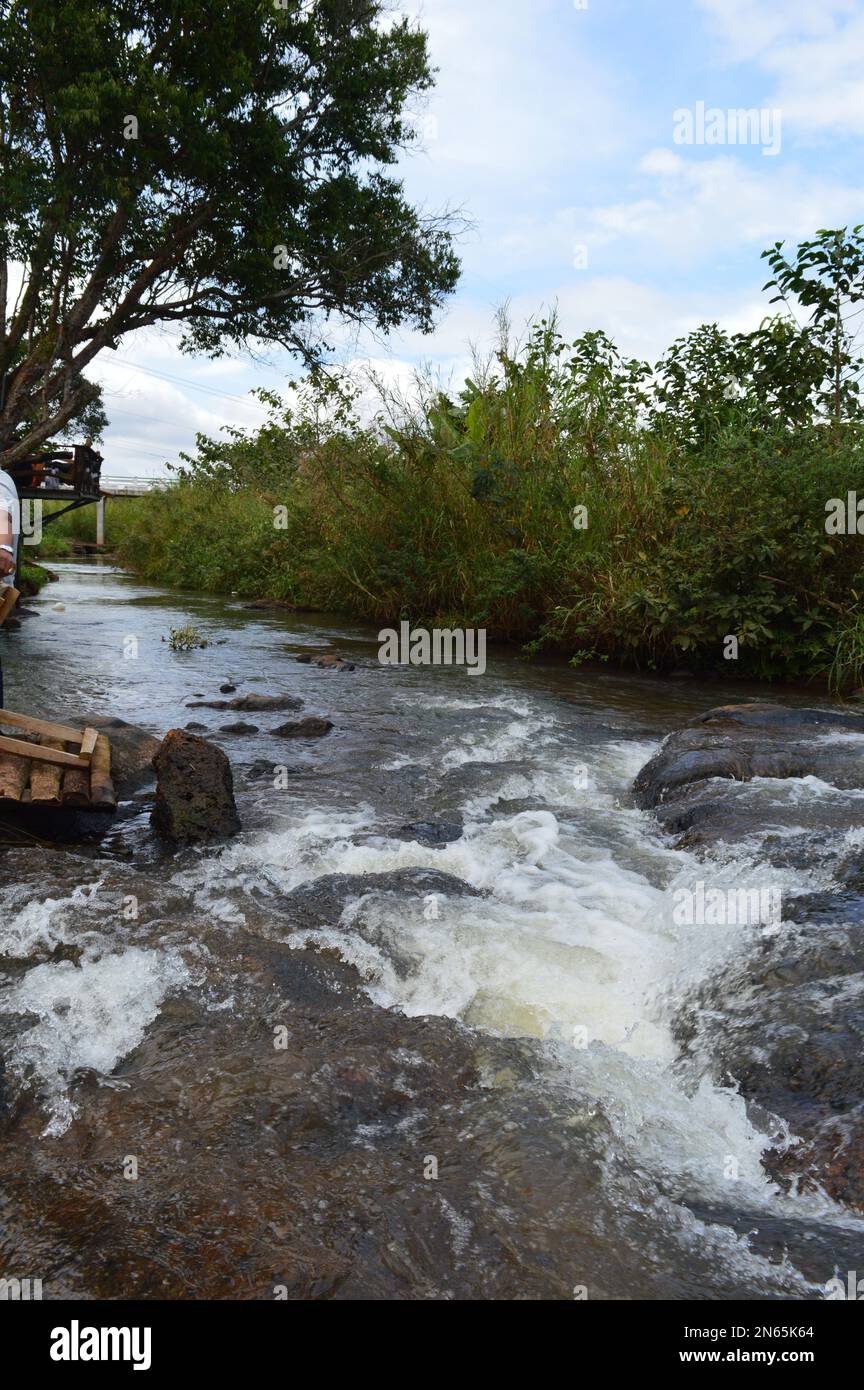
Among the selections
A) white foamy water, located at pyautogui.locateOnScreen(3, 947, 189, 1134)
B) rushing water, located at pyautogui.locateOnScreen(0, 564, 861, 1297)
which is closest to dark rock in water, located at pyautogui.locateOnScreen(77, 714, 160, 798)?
rushing water, located at pyautogui.locateOnScreen(0, 564, 861, 1297)

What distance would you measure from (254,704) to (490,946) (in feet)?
16.8

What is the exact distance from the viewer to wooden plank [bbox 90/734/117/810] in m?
4.56

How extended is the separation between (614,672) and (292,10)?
10185 millimetres

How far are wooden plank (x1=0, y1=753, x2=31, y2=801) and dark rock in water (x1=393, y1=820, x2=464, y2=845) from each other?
73.5 inches

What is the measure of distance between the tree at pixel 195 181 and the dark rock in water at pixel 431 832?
403 inches

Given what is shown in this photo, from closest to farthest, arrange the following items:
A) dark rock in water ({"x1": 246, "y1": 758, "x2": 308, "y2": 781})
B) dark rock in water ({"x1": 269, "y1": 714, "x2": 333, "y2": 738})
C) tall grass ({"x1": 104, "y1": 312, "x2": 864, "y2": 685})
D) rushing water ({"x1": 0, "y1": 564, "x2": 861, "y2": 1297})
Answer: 1. rushing water ({"x1": 0, "y1": 564, "x2": 861, "y2": 1297})
2. dark rock in water ({"x1": 246, "y1": 758, "x2": 308, "y2": 781})
3. dark rock in water ({"x1": 269, "y1": 714, "x2": 333, "y2": 738})
4. tall grass ({"x1": 104, "y1": 312, "x2": 864, "y2": 685})

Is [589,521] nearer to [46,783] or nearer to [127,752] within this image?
[127,752]

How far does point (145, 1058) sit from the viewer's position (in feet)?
9.70

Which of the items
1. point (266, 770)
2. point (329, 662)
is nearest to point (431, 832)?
point (266, 770)

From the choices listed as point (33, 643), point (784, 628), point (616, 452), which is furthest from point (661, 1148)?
point (33, 643)

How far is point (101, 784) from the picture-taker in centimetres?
462

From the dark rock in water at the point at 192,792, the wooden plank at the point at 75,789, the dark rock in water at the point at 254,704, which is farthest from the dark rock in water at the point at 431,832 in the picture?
the dark rock in water at the point at 254,704

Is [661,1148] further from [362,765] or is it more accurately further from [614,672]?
[614,672]

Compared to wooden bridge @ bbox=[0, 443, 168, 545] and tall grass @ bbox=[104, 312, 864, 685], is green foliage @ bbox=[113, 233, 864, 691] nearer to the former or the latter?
tall grass @ bbox=[104, 312, 864, 685]
